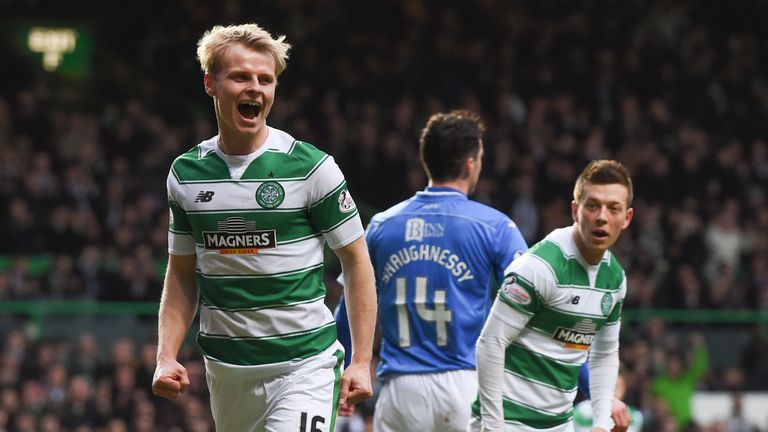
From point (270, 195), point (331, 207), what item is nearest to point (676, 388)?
point (331, 207)

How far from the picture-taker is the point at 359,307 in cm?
464

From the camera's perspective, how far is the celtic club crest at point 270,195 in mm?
4586

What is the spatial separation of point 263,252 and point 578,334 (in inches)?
68.5

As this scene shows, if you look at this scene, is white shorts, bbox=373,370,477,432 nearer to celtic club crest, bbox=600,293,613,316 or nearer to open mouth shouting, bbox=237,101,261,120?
celtic club crest, bbox=600,293,613,316

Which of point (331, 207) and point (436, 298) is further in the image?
point (436, 298)

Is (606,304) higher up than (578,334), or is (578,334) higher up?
(606,304)

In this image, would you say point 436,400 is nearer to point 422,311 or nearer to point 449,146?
point 422,311

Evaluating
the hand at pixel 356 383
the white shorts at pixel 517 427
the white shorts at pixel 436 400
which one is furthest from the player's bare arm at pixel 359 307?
the white shorts at pixel 436 400

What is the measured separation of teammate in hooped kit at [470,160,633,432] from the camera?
5.58 m

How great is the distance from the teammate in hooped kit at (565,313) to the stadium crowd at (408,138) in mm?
7220

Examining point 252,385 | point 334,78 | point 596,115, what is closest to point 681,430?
point 596,115

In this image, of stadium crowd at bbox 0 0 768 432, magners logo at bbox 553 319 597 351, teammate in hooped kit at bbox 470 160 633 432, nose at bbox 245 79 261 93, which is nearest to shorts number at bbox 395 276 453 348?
teammate in hooped kit at bbox 470 160 633 432

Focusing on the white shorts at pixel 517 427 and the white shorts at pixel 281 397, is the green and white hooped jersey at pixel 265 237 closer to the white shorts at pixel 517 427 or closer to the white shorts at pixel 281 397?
the white shorts at pixel 281 397

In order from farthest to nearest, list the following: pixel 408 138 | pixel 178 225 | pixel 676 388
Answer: pixel 408 138, pixel 676 388, pixel 178 225
